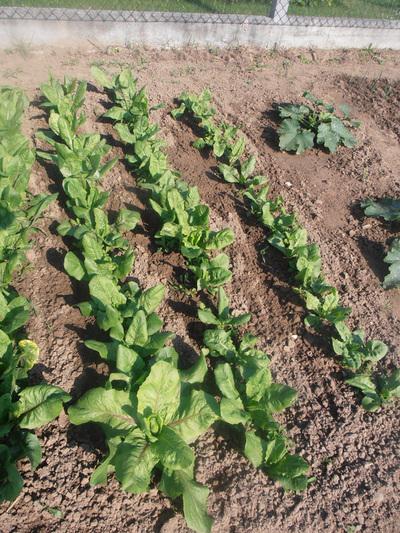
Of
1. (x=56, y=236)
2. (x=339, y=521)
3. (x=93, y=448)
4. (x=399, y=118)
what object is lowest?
(x=339, y=521)

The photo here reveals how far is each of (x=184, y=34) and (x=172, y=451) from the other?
6157 millimetres

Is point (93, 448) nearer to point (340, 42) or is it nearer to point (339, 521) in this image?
point (339, 521)

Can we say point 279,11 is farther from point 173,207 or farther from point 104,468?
point 104,468

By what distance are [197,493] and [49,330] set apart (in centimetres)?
144

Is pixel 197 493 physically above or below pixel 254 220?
below

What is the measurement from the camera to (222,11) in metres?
7.14

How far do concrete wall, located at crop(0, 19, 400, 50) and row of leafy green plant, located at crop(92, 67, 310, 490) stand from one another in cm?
184

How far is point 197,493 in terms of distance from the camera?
2.26 meters

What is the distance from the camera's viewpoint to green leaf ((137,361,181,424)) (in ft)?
7.70

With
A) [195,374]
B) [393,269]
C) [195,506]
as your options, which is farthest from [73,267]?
[393,269]

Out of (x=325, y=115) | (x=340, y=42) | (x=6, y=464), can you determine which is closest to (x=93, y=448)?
(x=6, y=464)

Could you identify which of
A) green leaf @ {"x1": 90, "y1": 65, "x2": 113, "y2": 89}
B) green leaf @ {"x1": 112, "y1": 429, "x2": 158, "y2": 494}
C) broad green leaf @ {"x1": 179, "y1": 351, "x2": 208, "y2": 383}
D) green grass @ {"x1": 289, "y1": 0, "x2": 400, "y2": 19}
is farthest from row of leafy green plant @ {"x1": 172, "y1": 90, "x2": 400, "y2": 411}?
green grass @ {"x1": 289, "y1": 0, "x2": 400, "y2": 19}

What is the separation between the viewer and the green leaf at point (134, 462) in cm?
214

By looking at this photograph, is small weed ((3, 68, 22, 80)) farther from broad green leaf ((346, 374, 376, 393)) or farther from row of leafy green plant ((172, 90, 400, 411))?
broad green leaf ((346, 374, 376, 393))
